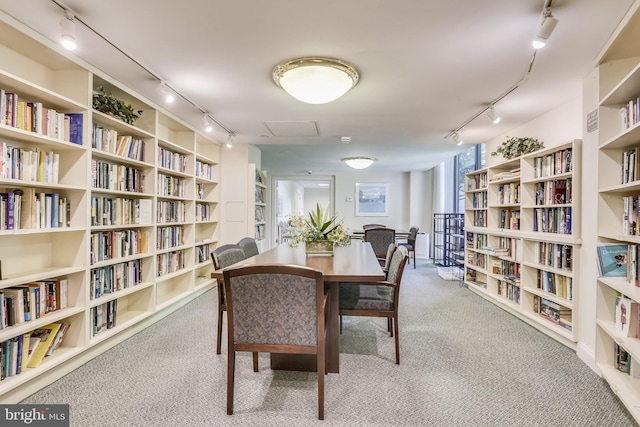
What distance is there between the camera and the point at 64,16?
1855mm

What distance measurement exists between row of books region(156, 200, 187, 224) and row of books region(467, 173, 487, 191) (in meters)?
4.22

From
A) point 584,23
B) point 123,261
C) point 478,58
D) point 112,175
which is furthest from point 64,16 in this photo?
point 584,23

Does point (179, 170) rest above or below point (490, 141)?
below

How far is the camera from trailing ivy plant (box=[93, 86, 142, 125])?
2.75m

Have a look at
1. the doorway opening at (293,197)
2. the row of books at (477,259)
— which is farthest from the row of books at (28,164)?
the row of books at (477,259)

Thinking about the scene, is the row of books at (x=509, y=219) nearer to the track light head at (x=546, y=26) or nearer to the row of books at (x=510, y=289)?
the row of books at (x=510, y=289)

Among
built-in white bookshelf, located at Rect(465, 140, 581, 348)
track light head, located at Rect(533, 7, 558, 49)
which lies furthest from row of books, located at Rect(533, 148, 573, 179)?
track light head, located at Rect(533, 7, 558, 49)

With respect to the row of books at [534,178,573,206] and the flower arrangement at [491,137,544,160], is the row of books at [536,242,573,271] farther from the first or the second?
the flower arrangement at [491,137,544,160]

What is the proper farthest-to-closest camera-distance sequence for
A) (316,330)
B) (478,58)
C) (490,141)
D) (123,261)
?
(490,141) → (123,261) → (478,58) → (316,330)

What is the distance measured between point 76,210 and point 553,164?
4283 millimetres

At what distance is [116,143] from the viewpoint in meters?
2.96

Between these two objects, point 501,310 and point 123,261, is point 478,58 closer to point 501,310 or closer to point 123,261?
point 501,310

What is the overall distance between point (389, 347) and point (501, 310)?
1.99 m

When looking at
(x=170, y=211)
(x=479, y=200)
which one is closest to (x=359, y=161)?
(x=479, y=200)
